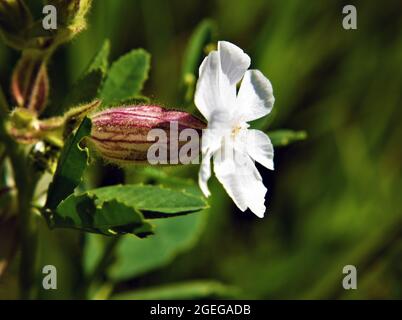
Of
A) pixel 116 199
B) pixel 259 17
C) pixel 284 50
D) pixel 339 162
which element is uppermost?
pixel 259 17

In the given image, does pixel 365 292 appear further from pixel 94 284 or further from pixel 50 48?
pixel 50 48

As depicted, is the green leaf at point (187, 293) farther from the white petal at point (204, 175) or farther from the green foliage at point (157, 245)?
the white petal at point (204, 175)

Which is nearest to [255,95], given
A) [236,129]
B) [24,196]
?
[236,129]

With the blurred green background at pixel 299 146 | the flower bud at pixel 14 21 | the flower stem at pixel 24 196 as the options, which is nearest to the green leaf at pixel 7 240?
the flower stem at pixel 24 196

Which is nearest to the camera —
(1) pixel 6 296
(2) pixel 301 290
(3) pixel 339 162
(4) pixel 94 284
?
(4) pixel 94 284

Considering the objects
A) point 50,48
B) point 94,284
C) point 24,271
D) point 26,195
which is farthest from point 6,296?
point 50,48

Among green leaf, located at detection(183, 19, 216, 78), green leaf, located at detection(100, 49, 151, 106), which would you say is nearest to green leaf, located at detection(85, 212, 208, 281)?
green leaf, located at detection(183, 19, 216, 78)
